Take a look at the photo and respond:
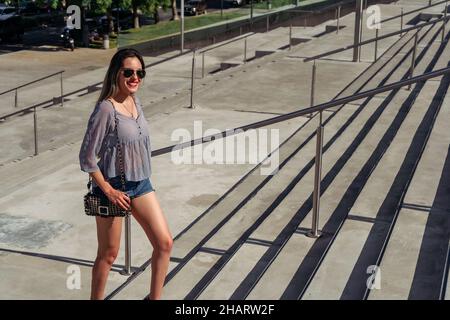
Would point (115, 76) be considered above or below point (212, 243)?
above

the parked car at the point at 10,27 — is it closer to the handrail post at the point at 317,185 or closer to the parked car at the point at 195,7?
the parked car at the point at 195,7

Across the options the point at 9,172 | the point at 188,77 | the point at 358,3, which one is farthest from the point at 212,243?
the point at 188,77

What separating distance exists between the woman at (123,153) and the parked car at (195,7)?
4264 cm

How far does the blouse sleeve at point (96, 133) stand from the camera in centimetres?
383

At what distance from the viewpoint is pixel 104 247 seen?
4.16 meters

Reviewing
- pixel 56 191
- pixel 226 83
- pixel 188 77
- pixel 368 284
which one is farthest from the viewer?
pixel 188 77

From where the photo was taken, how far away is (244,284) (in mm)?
5223

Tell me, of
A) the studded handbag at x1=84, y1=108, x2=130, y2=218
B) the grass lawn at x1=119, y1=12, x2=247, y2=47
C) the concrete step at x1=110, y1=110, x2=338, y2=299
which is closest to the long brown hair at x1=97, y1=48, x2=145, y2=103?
the studded handbag at x1=84, y1=108, x2=130, y2=218

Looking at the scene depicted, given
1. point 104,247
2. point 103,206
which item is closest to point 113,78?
point 103,206

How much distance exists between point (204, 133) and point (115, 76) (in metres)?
7.04

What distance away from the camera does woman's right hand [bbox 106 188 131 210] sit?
3881 millimetres

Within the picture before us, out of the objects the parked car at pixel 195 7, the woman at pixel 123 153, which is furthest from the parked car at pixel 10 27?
the woman at pixel 123 153

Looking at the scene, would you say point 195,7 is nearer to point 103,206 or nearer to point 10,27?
point 10,27

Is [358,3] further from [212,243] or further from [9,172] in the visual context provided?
[212,243]
